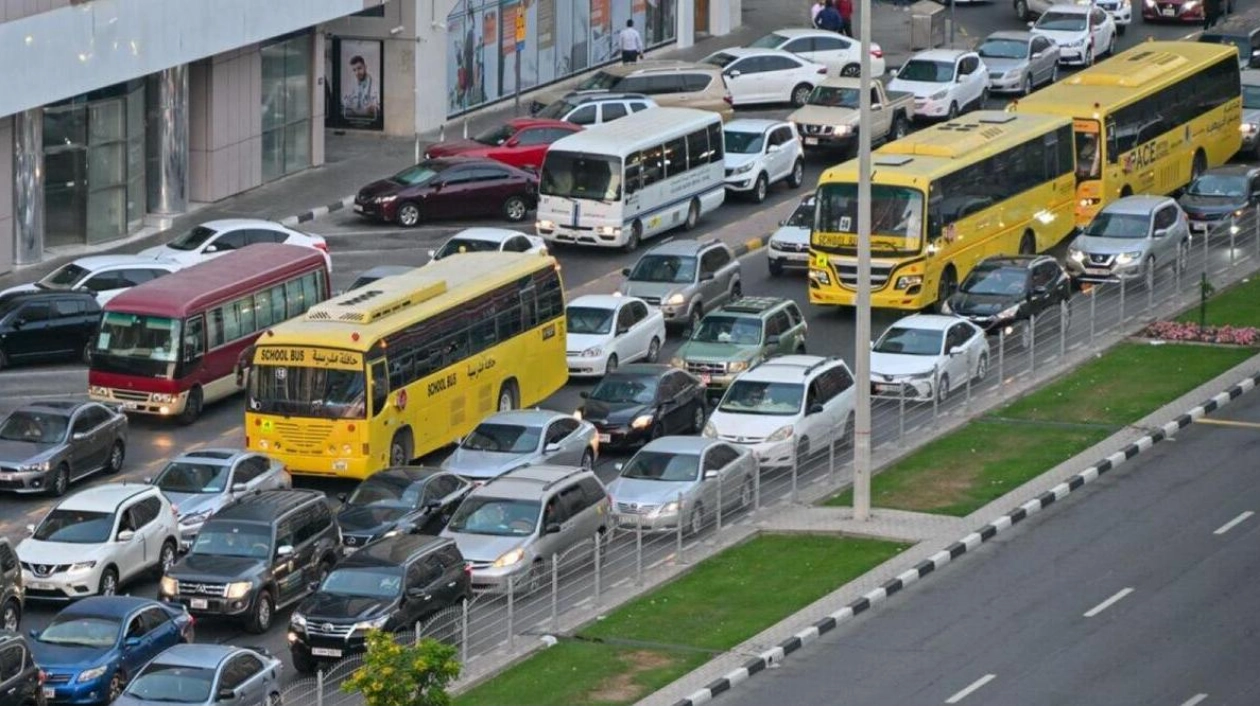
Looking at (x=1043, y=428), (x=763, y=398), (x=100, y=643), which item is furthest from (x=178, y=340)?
(x=1043, y=428)

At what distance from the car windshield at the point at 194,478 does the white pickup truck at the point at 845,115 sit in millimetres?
28747

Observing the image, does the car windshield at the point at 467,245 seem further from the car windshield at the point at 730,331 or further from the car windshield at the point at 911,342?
the car windshield at the point at 911,342

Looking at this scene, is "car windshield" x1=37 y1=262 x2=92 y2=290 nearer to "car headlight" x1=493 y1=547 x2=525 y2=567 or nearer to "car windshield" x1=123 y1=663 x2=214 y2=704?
"car headlight" x1=493 y1=547 x2=525 y2=567

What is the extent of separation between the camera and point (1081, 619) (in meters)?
39.3

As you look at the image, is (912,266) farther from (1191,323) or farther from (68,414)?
(68,414)

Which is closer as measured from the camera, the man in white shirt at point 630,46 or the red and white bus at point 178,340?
the red and white bus at point 178,340

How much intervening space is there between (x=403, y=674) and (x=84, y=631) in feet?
22.8

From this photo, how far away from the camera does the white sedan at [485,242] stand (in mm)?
59125

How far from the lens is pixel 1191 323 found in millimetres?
56625

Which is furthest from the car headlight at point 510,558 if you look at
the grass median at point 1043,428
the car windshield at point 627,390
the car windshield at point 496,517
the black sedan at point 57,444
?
the black sedan at point 57,444

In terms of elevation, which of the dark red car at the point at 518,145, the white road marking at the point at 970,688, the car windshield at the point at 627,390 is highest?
the dark red car at the point at 518,145

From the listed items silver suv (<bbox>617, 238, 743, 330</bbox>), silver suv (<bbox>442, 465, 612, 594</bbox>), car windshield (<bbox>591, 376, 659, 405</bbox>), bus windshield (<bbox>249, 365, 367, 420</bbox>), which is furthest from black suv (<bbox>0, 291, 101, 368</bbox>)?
silver suv (<bbox>442, 465, 612, 594</bbox>)

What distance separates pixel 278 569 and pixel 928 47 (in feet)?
155

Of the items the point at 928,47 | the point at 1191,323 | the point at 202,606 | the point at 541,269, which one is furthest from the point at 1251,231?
the point at 202,606
